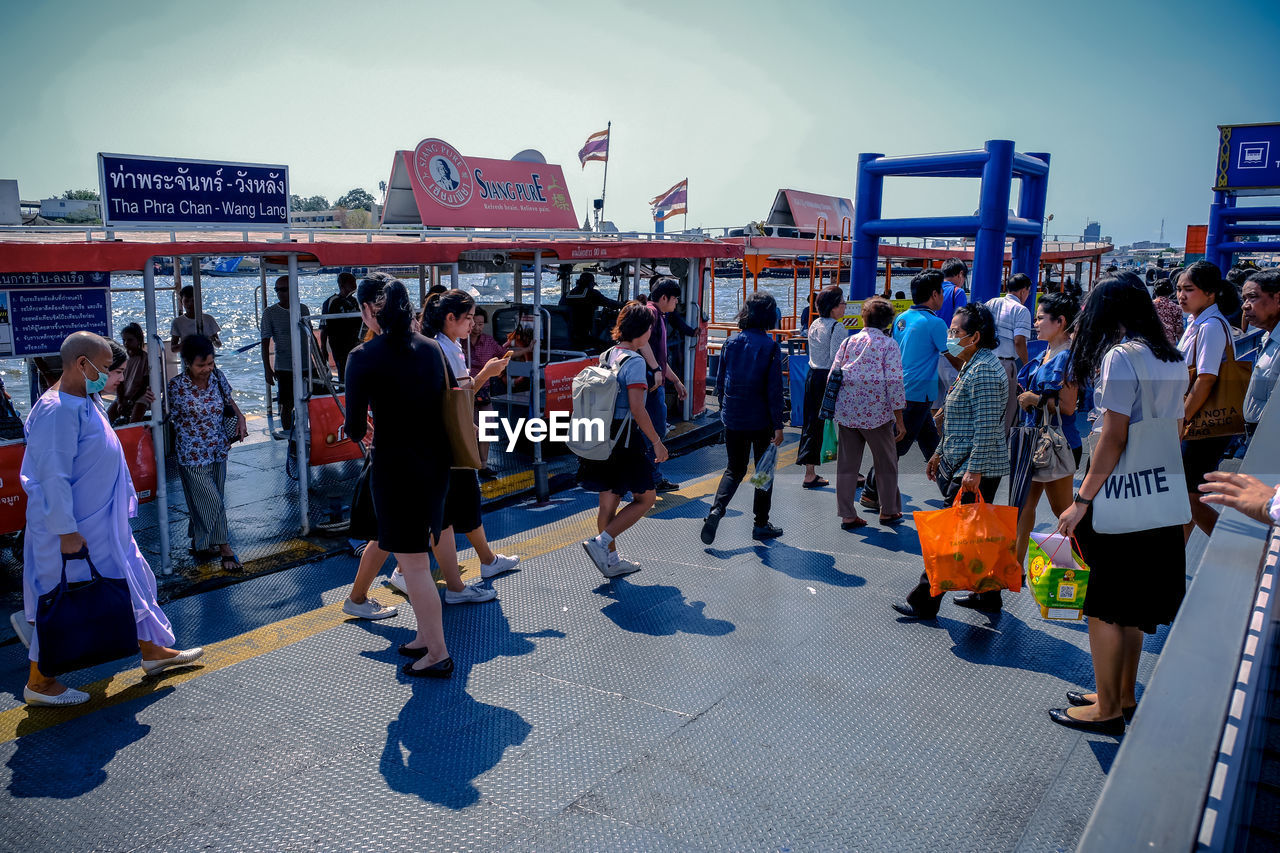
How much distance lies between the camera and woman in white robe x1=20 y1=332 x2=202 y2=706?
11.9 feet

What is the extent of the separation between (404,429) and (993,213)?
801 centimetres

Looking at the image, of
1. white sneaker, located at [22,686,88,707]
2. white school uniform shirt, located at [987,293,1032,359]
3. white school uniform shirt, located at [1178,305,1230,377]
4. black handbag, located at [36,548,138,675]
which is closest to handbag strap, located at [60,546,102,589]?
black handbag, located at [36,548,138,675]

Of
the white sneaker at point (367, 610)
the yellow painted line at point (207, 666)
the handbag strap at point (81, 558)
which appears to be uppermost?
the handbag strap at point (81, 558)

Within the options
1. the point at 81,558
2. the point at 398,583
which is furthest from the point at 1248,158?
the point at 81,558

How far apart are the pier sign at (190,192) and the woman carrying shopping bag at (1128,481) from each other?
509 centimetres

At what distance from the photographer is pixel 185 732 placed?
12.1 feet

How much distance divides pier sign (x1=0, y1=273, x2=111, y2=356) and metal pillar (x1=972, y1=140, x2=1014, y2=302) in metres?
8.37

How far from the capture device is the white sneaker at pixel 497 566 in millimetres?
5375

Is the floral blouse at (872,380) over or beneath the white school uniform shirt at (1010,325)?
beneath

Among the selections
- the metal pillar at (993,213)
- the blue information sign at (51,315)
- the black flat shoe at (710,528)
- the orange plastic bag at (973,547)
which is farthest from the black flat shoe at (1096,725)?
the metal pillar at (993,213)

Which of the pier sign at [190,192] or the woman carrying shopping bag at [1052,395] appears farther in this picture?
the pier sign at [190,192]

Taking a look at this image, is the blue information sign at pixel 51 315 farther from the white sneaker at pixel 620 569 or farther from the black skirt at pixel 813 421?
the black skirt at pixel 813 421

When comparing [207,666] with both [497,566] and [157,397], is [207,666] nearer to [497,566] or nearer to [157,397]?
[497,566]

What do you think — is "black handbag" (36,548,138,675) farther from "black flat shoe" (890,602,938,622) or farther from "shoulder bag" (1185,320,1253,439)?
"shoulder bag" (1185,320,1253,439)
